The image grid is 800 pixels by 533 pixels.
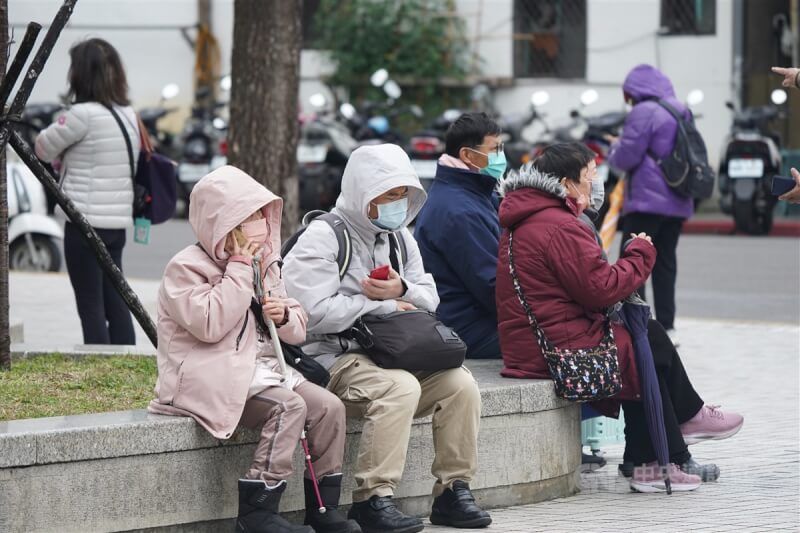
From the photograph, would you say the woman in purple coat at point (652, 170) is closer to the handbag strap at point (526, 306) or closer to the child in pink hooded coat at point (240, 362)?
the handbag strap at point (526, 306)

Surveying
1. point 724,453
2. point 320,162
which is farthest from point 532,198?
point 320,162

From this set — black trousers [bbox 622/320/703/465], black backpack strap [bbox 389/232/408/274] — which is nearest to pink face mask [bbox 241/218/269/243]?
→ black backpack strap [bbox 389/232/408/274]

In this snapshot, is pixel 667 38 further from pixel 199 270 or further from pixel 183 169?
pixel 199 270

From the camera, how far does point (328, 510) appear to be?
16.5 ft

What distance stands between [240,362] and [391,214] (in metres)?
0.90

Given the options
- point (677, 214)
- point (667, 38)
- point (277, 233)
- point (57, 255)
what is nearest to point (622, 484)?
point (277, 233)

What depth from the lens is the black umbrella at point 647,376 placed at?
5945 millimetres

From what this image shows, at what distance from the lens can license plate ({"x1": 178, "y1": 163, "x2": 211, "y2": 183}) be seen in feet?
64.0

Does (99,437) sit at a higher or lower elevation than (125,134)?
lower

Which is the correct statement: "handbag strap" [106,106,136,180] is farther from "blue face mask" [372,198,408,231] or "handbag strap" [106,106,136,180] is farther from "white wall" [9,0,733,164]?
"white wall" [9,0,733,164]

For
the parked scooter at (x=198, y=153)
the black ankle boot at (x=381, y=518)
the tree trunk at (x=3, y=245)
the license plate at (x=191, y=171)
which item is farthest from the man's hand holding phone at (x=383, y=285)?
the license plate at (x=191, y=171)

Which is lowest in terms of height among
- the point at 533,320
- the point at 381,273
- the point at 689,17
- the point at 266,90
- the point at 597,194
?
the point at 533,320

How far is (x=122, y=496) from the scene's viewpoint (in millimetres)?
4801

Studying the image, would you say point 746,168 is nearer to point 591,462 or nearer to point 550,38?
point 550,38
